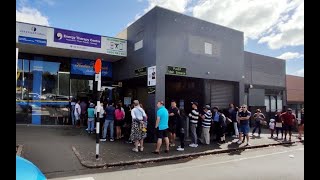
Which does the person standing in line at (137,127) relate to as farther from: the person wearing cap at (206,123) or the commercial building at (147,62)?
the person wearing cap at (206,123)

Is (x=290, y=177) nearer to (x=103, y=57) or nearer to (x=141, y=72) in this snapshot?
(x=141, y=72)

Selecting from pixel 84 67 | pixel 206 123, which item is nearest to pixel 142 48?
pixel 84 67

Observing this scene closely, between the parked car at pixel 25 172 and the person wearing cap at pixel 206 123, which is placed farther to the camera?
the person wearing cap at pixel 206 123

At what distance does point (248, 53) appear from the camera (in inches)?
838

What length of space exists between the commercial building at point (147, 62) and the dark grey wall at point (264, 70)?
18.6 ft

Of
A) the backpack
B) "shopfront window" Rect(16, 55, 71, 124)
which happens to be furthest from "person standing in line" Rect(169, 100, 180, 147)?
"shopfront window" Rect(16, 55, 71, 124)

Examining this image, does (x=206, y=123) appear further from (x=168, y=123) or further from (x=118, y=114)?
(x=118, y=114)

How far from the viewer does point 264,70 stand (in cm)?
2236

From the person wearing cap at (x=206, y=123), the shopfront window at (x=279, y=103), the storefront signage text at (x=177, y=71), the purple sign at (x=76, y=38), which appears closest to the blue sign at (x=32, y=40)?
the purple sign at (x=76, y=38)

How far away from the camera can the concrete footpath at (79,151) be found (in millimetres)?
7750

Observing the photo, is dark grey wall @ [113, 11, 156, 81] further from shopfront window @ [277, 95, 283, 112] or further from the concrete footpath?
shopfront window @ [277, 95, 283, 112]

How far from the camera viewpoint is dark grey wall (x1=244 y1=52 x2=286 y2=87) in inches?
829

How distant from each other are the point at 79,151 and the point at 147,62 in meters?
5.33

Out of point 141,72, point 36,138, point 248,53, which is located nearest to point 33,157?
point 36,138
